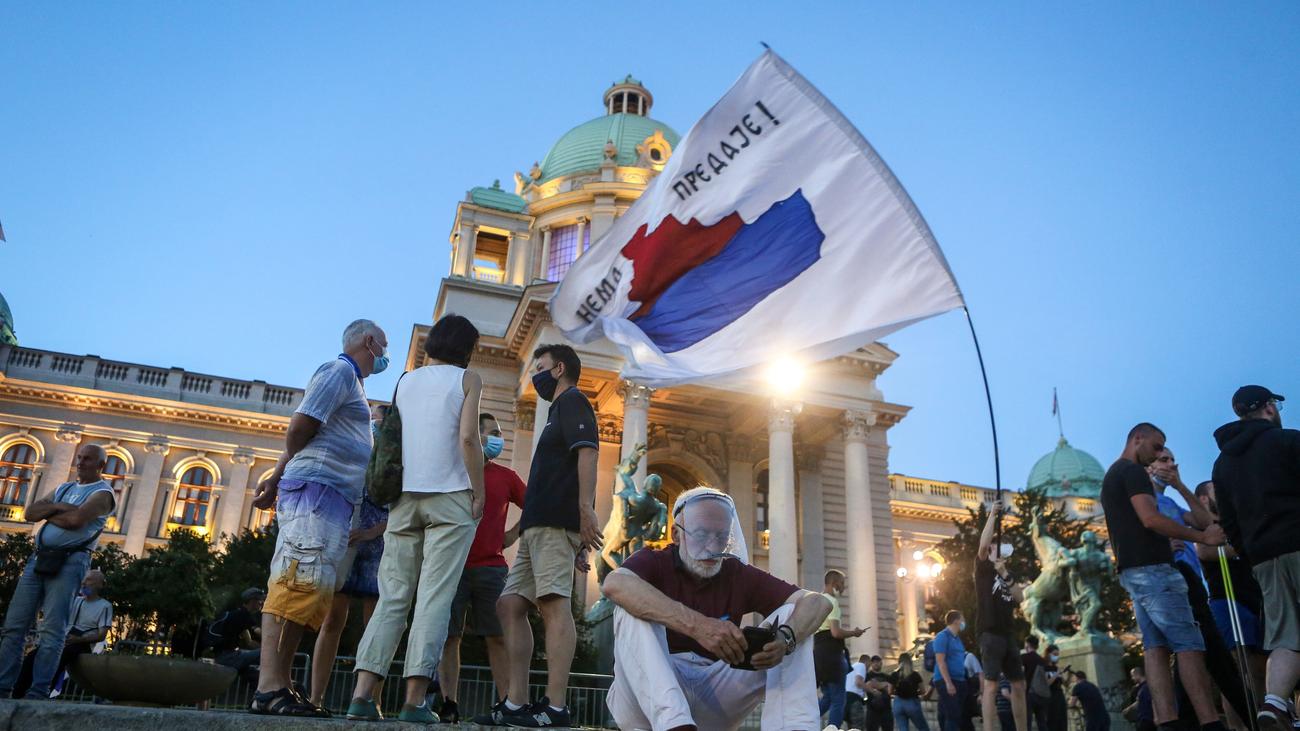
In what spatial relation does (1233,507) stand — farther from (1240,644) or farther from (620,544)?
(620,544)

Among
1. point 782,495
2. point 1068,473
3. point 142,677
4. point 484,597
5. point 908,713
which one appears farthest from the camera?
point 1068,473

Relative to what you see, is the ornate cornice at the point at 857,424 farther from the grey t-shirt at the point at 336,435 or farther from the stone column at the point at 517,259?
the grey t-shirt at the point at 336,435

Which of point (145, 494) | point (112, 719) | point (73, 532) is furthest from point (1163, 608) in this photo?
point (145, 494)

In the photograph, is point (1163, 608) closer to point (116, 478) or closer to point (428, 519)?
point (428, 519)

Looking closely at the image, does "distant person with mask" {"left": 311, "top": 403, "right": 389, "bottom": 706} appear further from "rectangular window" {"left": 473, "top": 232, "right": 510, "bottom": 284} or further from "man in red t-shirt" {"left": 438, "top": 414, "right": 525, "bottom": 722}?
"rectangular window" {"left": 473, "top": 232, "right": 510, "bottom": 284}

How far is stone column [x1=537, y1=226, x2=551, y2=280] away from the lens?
118ft

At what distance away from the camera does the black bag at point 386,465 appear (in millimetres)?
4398

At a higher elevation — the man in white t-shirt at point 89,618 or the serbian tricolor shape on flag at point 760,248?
the serbian tricolor shape on flag at point 760,248

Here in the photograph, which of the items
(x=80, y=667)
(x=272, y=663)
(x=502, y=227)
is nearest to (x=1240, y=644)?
(x=272, y=663)

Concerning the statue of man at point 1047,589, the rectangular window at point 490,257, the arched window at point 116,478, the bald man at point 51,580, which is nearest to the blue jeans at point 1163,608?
the bald man at point 51,580

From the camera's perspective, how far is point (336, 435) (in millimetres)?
4668

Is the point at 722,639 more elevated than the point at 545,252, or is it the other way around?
the point at 545,252

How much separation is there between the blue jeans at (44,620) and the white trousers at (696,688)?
4.31 metres

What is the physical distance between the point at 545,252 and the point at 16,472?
20.8m
